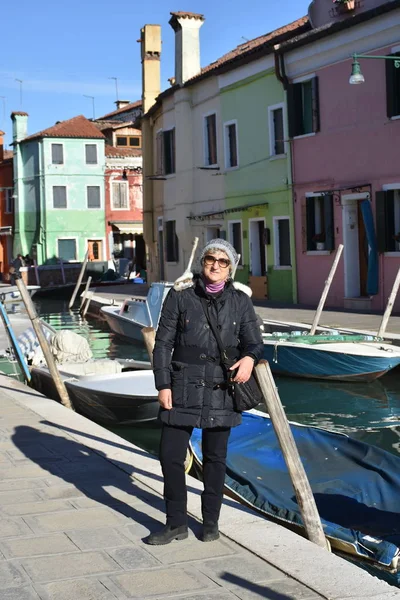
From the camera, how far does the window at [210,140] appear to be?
97.7 ft

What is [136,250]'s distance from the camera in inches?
2261

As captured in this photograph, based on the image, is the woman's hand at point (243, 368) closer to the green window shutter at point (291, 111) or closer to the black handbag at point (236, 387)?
the black handbag at point (236, 387)

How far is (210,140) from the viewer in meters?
30.1

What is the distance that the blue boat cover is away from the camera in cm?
641

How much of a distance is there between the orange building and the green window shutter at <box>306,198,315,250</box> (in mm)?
38504

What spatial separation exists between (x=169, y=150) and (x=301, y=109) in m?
9.05

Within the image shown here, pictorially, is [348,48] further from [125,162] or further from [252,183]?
[125,162]

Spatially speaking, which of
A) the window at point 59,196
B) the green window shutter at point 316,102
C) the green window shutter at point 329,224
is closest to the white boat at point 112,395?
the green window shutter at point 329,224

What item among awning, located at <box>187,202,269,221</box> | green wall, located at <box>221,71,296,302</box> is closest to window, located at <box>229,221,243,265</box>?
green wall, located at <box>221,71,296,302</box>

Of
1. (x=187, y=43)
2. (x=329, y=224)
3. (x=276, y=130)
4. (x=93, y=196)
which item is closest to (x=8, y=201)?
(x=93, y=196)

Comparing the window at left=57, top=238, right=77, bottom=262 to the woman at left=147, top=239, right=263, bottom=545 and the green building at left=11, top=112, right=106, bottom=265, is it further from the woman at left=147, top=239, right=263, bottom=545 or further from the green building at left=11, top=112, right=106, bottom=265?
the woman at left=147, top=239, right=263, bottom=545

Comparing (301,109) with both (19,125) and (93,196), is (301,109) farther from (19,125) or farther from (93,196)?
(19,125)

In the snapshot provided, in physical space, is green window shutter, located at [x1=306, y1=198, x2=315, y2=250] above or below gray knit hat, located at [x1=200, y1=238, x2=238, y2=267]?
above

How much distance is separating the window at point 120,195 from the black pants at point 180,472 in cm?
5237
